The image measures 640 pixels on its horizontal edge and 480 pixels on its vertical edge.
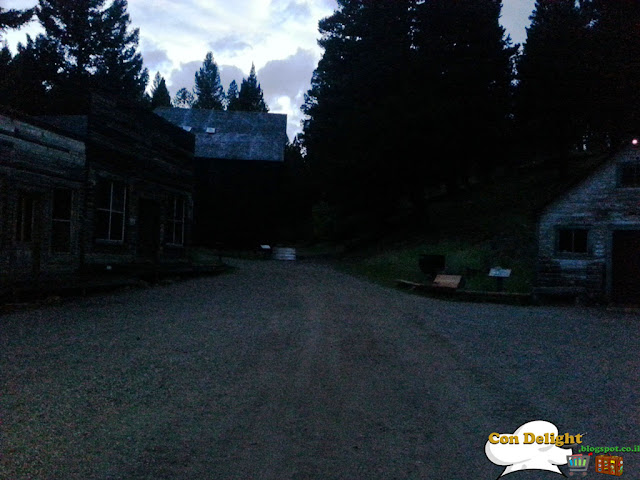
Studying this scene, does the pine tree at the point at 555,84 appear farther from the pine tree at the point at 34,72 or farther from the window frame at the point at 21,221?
the pine tree at the point at 34,72

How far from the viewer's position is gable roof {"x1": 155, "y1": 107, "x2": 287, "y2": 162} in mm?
39656

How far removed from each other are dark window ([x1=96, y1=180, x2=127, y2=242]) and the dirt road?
194 inches

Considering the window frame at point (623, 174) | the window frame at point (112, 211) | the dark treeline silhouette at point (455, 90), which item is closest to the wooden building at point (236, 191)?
the dark treeline silhouette at point (455, 90)

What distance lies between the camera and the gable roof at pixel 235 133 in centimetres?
3966

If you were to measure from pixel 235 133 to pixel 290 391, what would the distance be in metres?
36.7

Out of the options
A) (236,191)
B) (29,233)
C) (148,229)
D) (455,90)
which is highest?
(455,90)

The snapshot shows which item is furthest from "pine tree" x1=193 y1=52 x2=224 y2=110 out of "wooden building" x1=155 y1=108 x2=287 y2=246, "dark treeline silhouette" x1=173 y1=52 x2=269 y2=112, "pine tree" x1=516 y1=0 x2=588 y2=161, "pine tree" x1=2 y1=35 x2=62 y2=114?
"pine tree" x1=516 y1=0 x2=588 y2=161

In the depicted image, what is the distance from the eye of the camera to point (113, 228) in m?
17.9

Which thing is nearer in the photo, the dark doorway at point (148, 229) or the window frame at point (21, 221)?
the window frame at point (21, 221)

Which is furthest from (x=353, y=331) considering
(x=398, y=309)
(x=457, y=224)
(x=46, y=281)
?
(x=457, y=224)

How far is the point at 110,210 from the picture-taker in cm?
1770

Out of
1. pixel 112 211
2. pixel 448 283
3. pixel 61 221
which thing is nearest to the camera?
pixel 61 221

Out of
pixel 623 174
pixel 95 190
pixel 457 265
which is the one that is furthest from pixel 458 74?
pixel 95 190

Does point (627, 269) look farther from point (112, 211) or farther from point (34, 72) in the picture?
point (34, 72)
